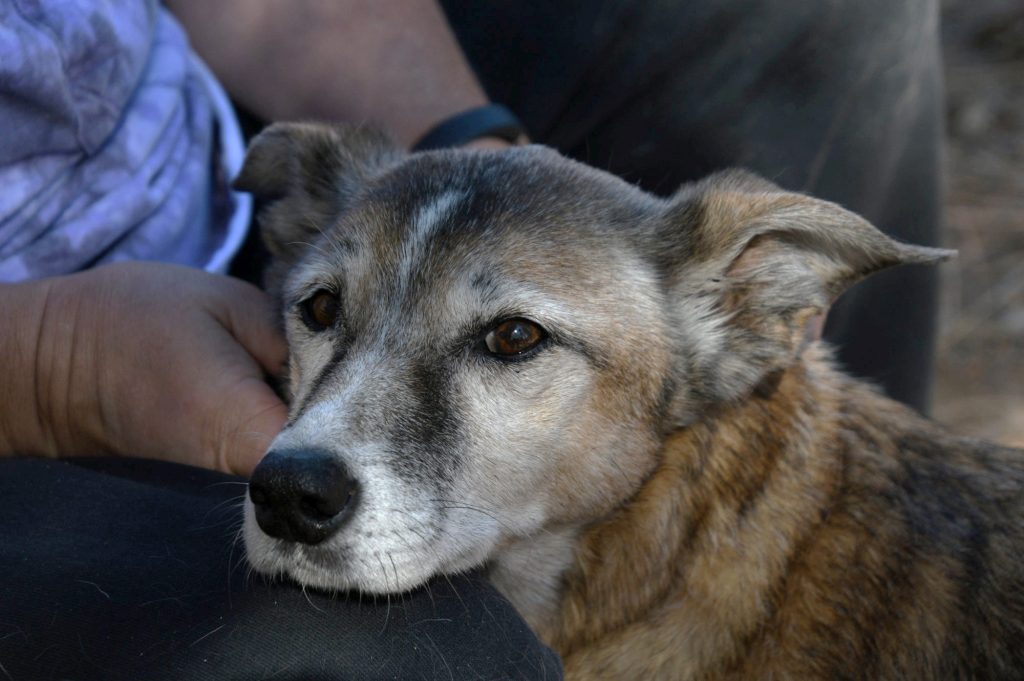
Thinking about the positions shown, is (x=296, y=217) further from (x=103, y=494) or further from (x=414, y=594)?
(x=414, y=594)

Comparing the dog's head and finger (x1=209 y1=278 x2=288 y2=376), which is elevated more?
the dog's head

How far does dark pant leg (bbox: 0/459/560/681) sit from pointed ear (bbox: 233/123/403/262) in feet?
3.06

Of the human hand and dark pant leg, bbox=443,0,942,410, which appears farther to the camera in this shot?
dark pant leg, bbox=443,0,942,410

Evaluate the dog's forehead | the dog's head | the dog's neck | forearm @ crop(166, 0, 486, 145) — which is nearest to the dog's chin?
the dog's head

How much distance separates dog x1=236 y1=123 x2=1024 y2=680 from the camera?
227 cm

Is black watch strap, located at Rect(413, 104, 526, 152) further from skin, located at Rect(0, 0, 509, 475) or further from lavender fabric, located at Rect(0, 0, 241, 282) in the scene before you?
skin, located at Rect(0, 0, 509, 475)

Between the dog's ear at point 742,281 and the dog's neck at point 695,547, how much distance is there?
0.35ft

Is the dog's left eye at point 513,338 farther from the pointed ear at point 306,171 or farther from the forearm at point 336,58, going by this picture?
the forearm at point 336,58

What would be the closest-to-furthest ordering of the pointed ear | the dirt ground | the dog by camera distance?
the dog < the pointed ear < the dirt ground

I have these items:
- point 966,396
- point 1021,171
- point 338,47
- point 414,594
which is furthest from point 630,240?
point 1021,171

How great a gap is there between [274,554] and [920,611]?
1.40 m

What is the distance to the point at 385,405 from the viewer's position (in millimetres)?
2145

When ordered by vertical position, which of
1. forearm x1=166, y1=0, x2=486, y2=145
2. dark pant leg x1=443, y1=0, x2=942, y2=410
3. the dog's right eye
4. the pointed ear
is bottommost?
the dog's right eye

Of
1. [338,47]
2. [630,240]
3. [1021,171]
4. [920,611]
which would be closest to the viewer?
[920,611]
